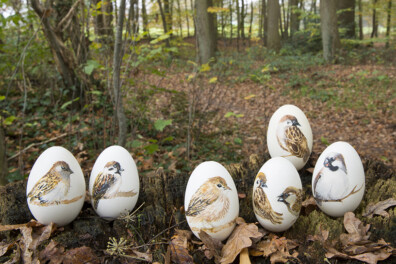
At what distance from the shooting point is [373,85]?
7.57m

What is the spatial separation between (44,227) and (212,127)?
4007 mm

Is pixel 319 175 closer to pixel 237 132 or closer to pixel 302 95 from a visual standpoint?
pixel 237 132

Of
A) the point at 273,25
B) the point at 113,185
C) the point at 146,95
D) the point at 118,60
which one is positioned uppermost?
the point at 273,25

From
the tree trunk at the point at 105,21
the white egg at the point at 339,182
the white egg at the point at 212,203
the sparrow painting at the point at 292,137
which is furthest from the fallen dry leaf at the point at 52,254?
the tree trunk at the point at 105,21

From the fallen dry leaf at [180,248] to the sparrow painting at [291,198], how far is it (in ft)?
1.89

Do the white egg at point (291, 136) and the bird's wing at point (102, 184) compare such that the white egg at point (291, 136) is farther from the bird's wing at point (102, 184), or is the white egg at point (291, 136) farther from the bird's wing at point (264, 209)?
the bird's wing at point (102, 184)

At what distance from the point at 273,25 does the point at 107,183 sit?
1275cm

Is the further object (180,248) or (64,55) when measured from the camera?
(64,55)

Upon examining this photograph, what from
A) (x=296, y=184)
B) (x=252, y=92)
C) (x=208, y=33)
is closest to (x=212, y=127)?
(x=252, y=92)

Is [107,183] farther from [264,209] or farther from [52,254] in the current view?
[264,209]

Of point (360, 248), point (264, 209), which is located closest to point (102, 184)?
point (264, 209)

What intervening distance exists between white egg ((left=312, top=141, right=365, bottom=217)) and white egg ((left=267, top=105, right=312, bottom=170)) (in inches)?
14.8

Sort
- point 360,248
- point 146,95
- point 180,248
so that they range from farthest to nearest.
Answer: point 146,95 → point 180,248 → point 360,248

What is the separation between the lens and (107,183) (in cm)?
178
